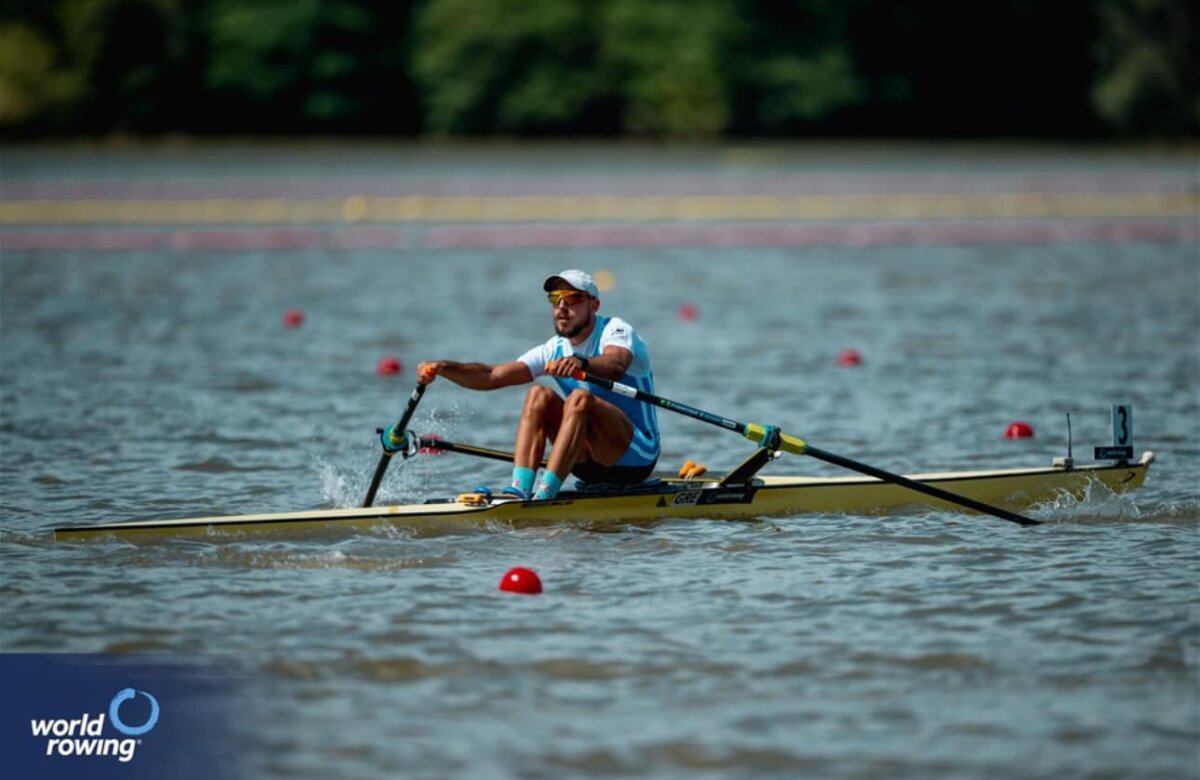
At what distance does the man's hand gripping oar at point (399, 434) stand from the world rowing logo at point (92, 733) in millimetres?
3424

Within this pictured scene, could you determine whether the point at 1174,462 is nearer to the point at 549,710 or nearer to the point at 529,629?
the point at 529,629

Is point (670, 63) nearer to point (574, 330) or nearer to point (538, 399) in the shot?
point (574, 330)

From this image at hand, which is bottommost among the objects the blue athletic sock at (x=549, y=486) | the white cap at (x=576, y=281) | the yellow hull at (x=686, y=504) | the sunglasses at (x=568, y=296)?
the yellow hull at (x=686, y=504)

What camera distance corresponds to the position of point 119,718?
8.51 metres

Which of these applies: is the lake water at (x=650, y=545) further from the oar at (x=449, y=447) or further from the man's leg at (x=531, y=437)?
the oar at (x=449, y=447)

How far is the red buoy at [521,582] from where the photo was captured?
10414 mm

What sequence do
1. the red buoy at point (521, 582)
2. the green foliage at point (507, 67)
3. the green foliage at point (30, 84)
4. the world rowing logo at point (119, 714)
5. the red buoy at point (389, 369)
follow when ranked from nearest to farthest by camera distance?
the world rowing logo at point (119, 714) → the red buoy at point (521, 582) → the red buoy at point (389, 369) → the green foliage at point (30, 84) → the green foliage at point (507, 67)

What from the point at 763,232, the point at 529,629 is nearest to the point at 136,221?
the point at 763,232

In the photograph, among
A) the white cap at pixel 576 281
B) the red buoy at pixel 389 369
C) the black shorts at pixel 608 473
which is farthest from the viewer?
the red buoy at pixel 389 369

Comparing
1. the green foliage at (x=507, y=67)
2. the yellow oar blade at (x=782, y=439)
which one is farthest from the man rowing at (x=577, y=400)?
the green foliage at (x=507, y=67)

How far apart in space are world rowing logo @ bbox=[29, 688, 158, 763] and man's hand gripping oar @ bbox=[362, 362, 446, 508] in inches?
135

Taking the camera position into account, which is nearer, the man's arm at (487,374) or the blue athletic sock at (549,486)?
the blue athletic sock at (549,486)

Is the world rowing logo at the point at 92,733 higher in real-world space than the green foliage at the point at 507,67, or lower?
lower


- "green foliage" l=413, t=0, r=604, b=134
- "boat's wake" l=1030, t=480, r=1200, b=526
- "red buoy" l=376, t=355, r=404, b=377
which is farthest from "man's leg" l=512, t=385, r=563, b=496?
"green foliage" l=413, t=0, r=604, b=134
